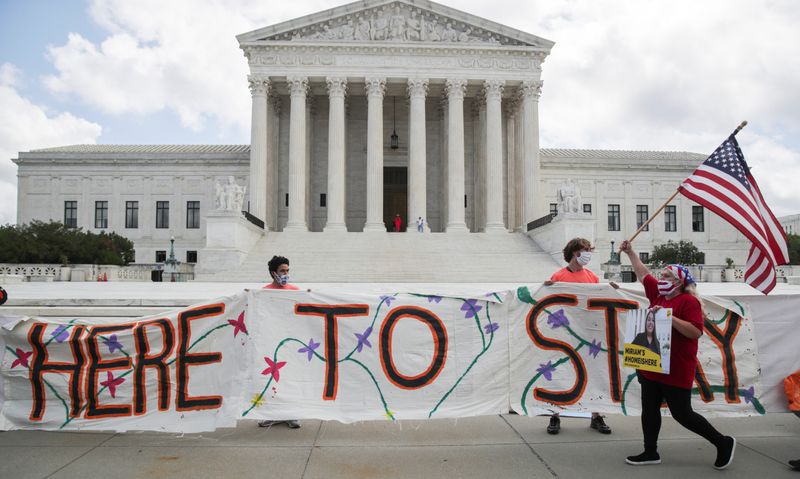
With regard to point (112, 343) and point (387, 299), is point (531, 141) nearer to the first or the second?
point (387, 299)

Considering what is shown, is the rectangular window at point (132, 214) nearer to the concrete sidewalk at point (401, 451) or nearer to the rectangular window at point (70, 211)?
the rectangular window at point (70, 211)

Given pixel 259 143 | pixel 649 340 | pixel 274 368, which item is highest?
pixel 259 143

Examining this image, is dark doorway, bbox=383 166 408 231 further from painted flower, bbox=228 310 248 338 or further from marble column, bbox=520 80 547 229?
painted flower, bbox=228 310 248 338

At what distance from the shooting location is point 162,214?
165 ft

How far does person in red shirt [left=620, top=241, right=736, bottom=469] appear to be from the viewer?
5.23 m

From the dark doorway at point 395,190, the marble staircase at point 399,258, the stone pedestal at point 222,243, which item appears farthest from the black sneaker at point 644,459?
the dark doorway at point 395,190

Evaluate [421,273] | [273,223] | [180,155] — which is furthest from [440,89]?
[180,155]

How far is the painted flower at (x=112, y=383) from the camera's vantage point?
6.36m

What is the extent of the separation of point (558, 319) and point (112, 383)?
16.4ft

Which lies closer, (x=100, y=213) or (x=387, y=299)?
(x=387, y=299)

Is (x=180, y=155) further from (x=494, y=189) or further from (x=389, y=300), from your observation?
(x=389, y=300)

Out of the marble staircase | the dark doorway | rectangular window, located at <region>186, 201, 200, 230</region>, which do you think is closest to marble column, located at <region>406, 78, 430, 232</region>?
the marble staircase

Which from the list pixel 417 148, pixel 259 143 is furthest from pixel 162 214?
pixel 417 148

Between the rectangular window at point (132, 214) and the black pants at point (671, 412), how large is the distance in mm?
51032
